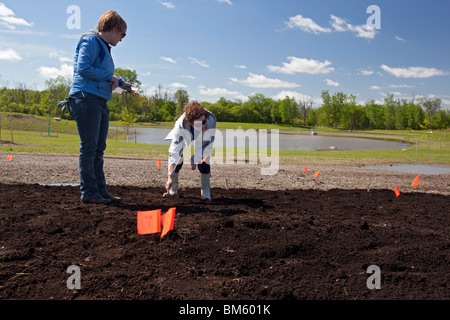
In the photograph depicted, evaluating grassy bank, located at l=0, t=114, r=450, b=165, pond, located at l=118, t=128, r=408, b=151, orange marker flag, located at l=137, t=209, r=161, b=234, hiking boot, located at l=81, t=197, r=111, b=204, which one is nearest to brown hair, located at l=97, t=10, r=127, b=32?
hiking boot, located at l=81, t=197, r=111, b=204

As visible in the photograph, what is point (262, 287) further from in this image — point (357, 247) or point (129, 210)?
point (129, 210)

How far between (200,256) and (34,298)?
1390mm

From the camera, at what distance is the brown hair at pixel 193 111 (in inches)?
204

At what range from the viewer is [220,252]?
10.7 ft

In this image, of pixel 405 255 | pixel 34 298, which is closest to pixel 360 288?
pixel 405 255

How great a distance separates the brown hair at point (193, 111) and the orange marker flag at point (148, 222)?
2.02 m

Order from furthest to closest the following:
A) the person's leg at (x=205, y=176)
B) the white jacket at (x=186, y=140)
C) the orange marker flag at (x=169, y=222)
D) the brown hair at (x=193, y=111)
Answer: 1. the person's leg at (x=205, y=176)
2. the white jacket at (x=186, y=140)
3. the brown hair at (x=193, y=111)
4. the orange marker flag at (x=169, y=222)

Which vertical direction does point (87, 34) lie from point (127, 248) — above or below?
above

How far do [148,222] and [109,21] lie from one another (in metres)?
2.97

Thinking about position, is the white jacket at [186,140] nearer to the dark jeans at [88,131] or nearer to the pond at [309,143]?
the dark jeans at [88,131]

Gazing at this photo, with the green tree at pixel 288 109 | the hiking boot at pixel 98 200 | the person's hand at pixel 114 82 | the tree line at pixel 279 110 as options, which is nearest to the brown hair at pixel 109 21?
the person's hand at pixel 114 82

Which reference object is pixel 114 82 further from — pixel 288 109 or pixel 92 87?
pixel 288 109

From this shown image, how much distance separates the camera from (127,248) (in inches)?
130

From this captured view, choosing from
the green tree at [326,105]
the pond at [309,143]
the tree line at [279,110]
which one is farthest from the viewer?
the green tree at [326,105]
